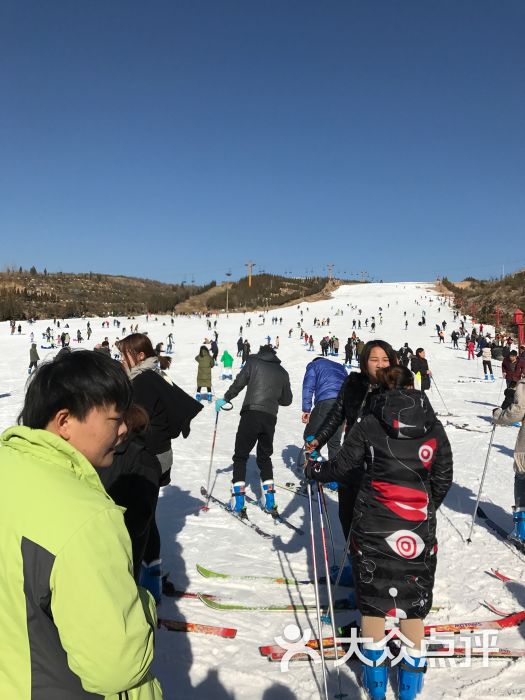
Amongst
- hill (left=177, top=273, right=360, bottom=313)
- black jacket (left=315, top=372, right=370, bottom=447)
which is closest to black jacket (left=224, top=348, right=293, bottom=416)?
black jacket (left=315, top=372, right=370, bottom=447)

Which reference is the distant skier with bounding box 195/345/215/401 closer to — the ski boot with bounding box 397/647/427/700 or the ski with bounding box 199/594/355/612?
the ski with bounding box 199/594/355/612

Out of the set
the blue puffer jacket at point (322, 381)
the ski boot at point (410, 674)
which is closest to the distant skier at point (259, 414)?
the blue puffer jacket at point (322, 381)

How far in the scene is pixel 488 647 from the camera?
3.05 metres

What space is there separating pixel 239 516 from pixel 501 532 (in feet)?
8.90

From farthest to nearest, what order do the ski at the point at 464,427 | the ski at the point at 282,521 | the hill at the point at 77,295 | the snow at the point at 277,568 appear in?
the hill at the point at 77,295
the ski at the point at 464,427
the ski at the point at 282,521
the snow at the point at 277,568

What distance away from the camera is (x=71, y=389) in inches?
50.2

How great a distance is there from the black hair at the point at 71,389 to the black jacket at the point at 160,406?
5.35ft

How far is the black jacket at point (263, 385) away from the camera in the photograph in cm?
505

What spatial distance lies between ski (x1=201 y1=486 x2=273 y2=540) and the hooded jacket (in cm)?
381

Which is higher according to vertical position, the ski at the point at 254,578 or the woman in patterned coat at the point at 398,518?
the woman in patterned coat at the point at 398,518

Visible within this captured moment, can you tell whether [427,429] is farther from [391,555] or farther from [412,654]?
[412,654]

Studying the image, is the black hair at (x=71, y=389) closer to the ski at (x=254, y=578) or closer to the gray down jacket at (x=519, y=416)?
the ski at (x=254, y=578)

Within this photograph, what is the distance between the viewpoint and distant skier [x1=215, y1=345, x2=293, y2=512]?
5043 mm

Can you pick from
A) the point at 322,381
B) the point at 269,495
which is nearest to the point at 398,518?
the point at 269,495
